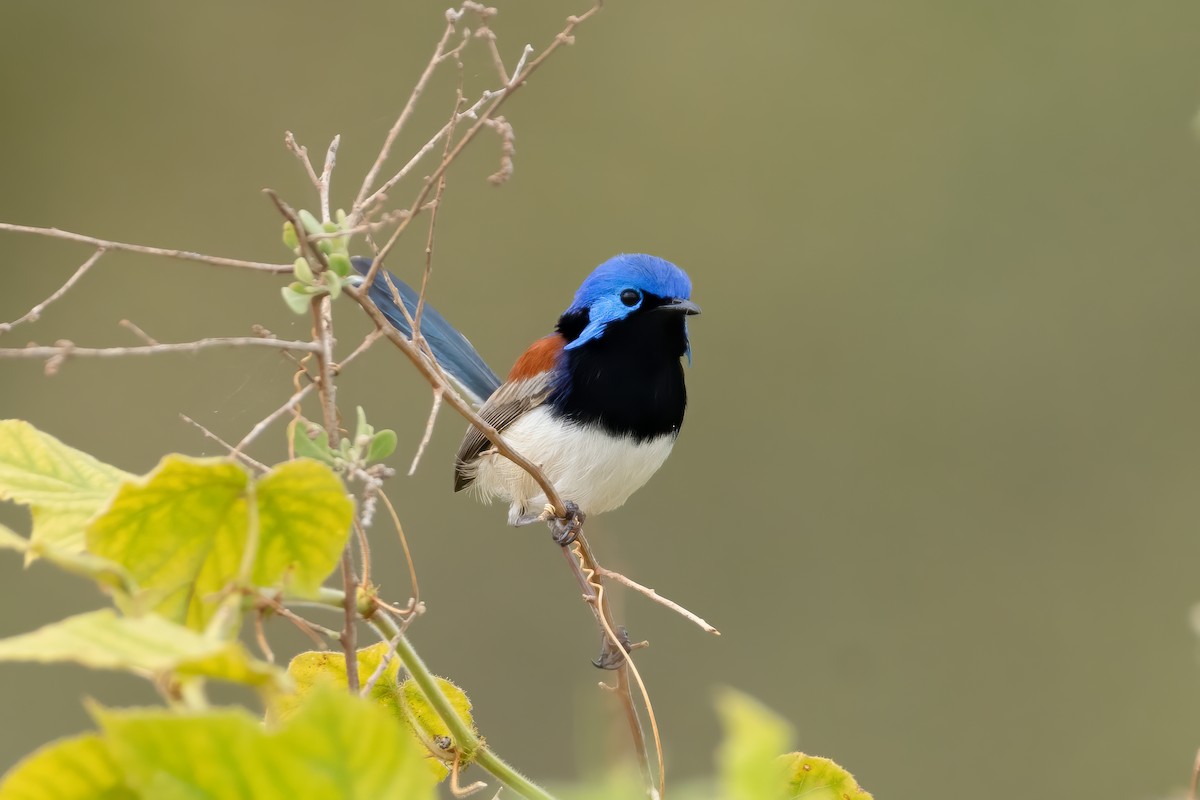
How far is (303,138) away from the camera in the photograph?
6.32 metres

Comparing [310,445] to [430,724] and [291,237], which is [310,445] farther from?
[430,724]

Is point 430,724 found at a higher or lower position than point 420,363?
lower

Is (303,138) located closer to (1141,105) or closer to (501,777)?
(1141,105)

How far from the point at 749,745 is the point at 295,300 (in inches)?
16.6

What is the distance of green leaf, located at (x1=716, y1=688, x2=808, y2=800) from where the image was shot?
0.32 m

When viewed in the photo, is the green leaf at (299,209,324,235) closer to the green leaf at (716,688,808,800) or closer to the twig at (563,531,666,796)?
the twig at (563,531,666,796)

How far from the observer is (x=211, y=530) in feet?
1.77

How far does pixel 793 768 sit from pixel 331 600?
357 millimetres

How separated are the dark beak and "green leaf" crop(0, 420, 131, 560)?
184 cm

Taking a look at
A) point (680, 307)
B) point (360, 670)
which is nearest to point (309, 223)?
point (360, 670)

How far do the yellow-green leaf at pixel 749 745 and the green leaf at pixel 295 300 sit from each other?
1.30 ft

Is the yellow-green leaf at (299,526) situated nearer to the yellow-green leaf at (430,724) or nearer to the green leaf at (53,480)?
the green leaf at (53,480)

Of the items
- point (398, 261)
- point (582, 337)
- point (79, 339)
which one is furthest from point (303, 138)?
point (582, 337)

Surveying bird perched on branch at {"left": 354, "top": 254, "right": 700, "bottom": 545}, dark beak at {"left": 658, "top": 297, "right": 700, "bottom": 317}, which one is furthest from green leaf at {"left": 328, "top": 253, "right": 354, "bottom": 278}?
bird perched on branch at {"left": 354, "top": 254, "right": 700, "bottom": 545}
